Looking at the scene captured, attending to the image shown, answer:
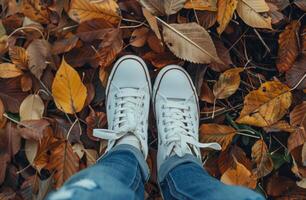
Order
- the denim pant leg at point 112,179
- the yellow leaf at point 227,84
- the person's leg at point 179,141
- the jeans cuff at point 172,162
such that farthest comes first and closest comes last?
the yellow leaf at point 227,84, the jeans cuff at point 172,162, the person's leg at point 179,141, the denim pant leg at point 112,179

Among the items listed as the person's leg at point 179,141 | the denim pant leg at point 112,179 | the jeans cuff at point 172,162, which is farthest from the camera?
the jeans cuff at point 172,162

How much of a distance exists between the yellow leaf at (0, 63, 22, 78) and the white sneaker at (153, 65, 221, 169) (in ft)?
1.13

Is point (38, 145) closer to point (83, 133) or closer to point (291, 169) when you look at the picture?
point (83, 133)

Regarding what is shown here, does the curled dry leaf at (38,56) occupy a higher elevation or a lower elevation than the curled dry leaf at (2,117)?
higher

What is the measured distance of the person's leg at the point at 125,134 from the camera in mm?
817

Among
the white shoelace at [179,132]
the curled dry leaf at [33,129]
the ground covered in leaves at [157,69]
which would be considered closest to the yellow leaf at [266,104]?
the ground covered in leaves at [157,69]

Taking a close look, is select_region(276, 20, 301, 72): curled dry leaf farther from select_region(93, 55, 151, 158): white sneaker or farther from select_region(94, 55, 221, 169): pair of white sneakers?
select_region(93, 55, 151, 158): white sneaker

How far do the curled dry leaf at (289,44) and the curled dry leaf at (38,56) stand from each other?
56 cm

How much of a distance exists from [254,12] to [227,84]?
0.59 feet

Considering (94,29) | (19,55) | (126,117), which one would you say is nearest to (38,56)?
(19,55)

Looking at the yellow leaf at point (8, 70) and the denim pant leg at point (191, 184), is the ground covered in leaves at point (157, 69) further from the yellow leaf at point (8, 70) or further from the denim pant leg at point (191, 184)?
the denim pant leg at point (191, 184)

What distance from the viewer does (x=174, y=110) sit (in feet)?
4.04

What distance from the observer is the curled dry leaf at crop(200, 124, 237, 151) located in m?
1.18

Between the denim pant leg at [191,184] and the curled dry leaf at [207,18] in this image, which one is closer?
the denim pant leg at [191,184]
